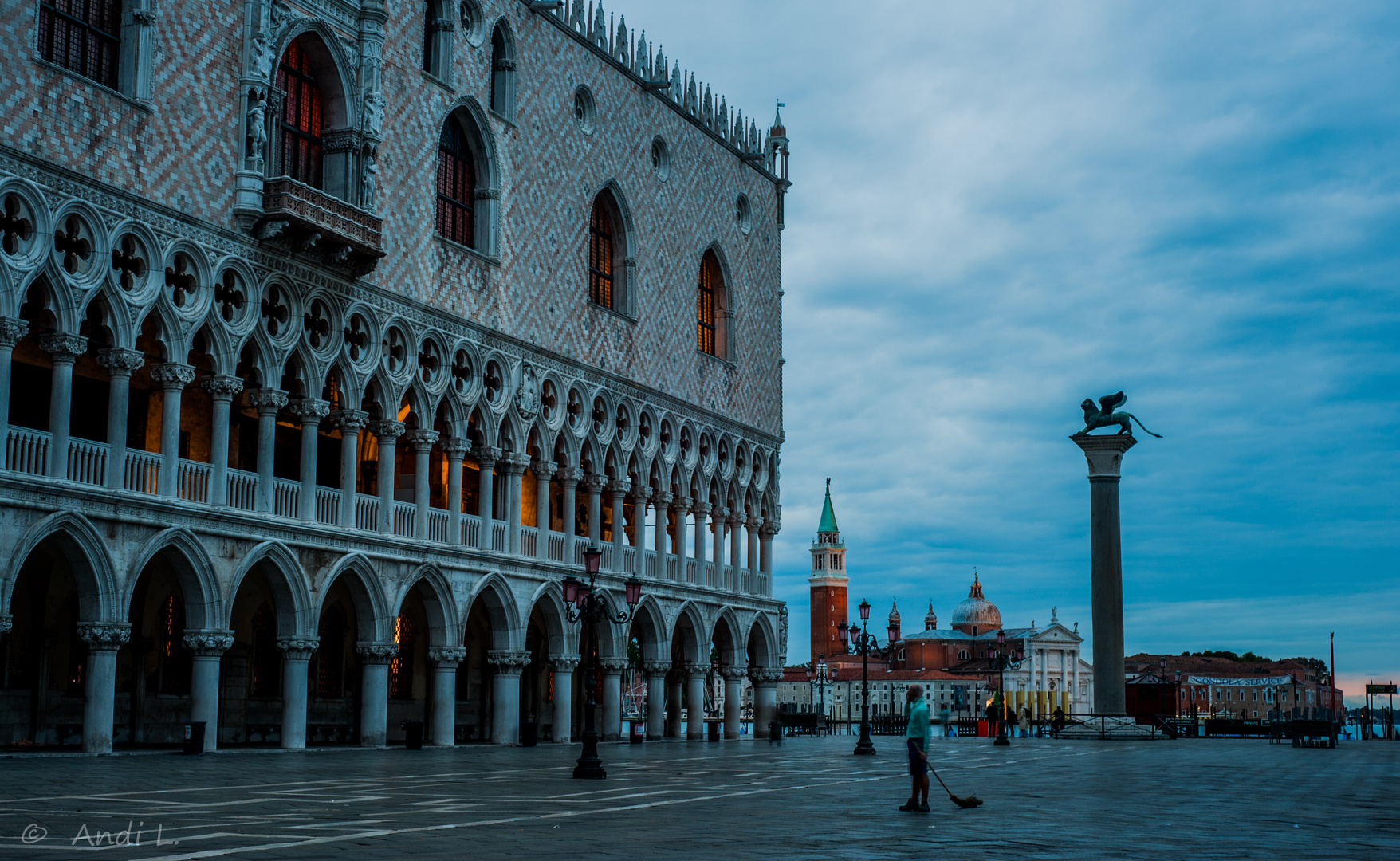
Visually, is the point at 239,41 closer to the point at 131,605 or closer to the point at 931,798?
the point at 131,605

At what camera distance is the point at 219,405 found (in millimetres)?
24484

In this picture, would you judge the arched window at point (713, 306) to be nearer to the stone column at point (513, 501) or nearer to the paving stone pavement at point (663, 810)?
the stone column at point (513, 501)

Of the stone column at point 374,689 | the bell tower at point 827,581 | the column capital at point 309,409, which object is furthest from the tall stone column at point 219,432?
the bell tower at point 827,581

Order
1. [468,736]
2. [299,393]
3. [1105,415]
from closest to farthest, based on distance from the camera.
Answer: [299,393] → [468,736] → [1105,415]

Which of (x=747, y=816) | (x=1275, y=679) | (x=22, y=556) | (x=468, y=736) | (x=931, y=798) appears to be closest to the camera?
(x=747, y=816)

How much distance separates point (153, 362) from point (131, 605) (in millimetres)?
5192

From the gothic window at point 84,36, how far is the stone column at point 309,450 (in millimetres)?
6098

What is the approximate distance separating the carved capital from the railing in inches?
46.6

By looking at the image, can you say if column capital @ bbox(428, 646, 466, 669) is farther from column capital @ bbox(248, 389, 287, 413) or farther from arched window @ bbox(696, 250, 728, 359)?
arched window @ bbox(696, 250, 728, 359)

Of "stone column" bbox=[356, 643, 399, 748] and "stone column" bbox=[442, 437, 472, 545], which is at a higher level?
"stone column" bbox=[442, 437, 472, 545]

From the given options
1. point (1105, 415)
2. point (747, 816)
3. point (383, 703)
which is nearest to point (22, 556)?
point (383, 703)

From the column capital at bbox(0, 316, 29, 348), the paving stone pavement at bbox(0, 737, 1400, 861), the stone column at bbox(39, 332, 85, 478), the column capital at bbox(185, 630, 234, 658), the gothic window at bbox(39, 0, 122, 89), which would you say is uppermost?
the gothic window at bbox(39, 0, 122, 89)

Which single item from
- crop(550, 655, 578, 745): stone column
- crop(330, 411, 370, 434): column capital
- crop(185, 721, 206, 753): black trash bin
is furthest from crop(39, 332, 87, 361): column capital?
crop(550, 655, 578, 745): stone column

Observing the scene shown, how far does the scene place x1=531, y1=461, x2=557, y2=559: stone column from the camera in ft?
108
